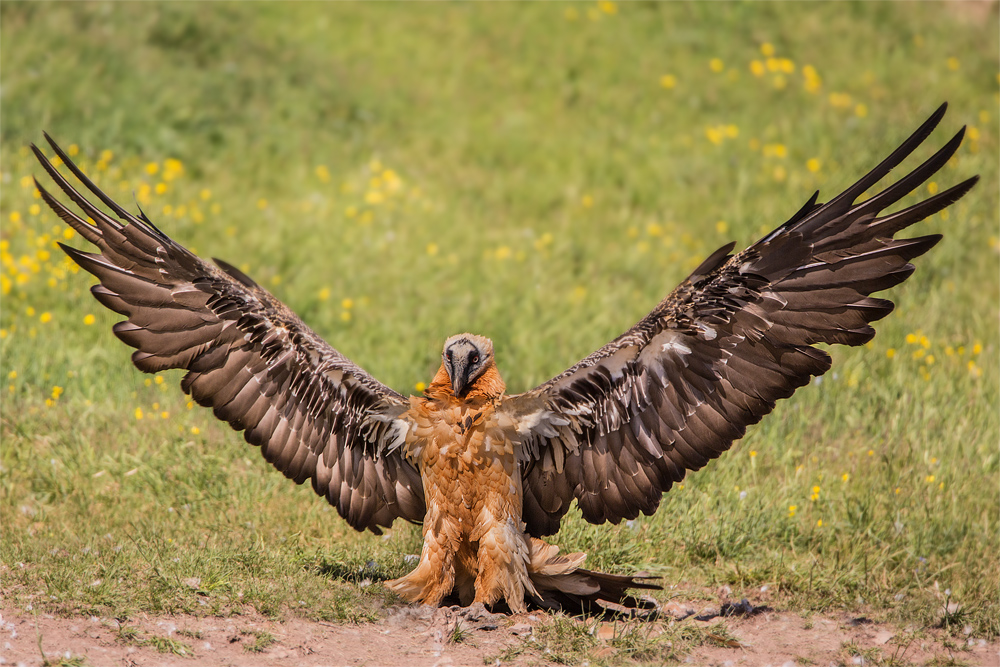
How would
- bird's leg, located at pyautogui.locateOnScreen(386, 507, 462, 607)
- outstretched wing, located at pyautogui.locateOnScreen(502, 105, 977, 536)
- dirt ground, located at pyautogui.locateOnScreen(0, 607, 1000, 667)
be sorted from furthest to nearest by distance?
bird's leg, located at pyautogui.locateOnScreen(386, 507, 462, 607), dirt ground, located at pyautogui.locateOnScreen(0, 607, 1000, 667), outstretched wing, located at pyautogui.locateOnScreen(502, 105, 977, 536)

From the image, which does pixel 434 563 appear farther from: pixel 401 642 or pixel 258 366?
pixel 258 366

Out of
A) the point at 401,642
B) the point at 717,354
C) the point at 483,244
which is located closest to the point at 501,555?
the point at 401,642

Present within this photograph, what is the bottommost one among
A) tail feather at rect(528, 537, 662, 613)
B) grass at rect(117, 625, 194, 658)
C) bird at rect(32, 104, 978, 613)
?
grass at rect(117, 625, 194, 658)

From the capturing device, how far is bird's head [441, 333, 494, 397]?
4562mm

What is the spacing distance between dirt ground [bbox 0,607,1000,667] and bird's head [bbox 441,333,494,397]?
3.80 feet

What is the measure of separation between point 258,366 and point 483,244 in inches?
180

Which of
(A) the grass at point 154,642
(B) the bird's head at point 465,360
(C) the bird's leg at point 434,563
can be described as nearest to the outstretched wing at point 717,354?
(B) the bird's head at point 465,360

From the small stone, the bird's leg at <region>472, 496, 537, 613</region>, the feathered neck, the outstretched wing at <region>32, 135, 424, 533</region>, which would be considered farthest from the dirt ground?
the feathered neck

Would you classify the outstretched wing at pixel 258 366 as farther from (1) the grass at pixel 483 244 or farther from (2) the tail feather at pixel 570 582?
(2) the tail feather at pixel 570 582

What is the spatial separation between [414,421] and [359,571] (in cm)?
97

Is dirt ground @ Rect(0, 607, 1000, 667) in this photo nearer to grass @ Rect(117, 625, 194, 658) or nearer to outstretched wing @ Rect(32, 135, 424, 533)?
grass @ Rect(117, 625, 194, 658)

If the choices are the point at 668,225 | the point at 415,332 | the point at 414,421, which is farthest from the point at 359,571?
the point at 668,225

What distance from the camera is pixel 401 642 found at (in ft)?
15.2

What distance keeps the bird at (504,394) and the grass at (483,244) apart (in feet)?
1.80
